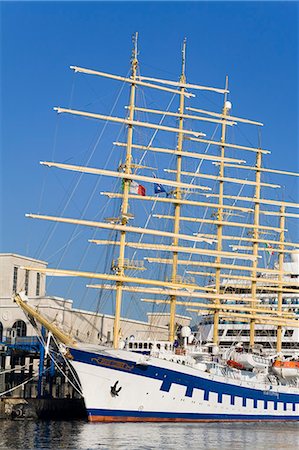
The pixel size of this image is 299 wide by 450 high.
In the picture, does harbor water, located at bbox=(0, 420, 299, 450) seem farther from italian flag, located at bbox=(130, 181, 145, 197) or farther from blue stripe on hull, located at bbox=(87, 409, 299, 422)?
italian flag, located at bbox=(130, 181, 145, 197)

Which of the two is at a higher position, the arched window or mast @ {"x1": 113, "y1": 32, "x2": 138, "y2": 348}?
mast @ {"x1": 113, "y1": 32, "x2": 138, "y2": 348}

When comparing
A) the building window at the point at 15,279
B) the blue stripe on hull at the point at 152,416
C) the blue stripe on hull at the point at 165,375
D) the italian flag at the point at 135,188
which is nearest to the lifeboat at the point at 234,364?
the blue stripe on hull at the point at 165,375

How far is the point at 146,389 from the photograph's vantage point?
155 feet

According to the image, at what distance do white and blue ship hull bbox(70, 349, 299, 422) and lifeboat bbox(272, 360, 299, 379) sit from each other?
7.34 meters

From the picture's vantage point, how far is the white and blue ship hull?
1826 inches

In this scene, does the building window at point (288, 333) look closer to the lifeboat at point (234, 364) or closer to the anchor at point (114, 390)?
the lifeboat at point (234, 364)

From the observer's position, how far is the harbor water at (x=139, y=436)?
36312mm

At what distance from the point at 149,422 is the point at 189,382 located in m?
3.65

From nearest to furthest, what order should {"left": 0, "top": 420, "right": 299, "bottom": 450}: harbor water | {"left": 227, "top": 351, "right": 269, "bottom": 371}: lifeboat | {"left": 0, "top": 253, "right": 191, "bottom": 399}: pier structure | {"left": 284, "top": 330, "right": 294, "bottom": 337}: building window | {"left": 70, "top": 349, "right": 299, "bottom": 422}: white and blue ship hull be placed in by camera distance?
{"left": 0, "top": 420, "right": 299, "bottom": 450}: harbor water
{"left": 70, "top": 349, "right": 299, "bottom": 422}: white and blue ship hull
{"left": 0, "top": 253, "right": 191, "bottom": 399}: pier structure
{"left": 227, "top": 351, "right": 269, "bottom": 371}: lifeboat
{"left": 284, "top": 330, "right": 294, "bottom": 337}: building window

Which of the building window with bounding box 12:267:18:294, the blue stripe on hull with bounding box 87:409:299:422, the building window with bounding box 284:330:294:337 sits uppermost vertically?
the building window with bounding box 12:267:18:294

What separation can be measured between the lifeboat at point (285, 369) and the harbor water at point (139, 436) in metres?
8.70

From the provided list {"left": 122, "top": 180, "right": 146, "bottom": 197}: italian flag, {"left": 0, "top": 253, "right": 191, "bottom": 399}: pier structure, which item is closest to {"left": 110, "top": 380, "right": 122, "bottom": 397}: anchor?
{"left": 0, "top": 253, "right": 191, "bottom": 399}: pier structure

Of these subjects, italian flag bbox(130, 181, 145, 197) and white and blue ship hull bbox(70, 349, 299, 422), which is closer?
white and blue ship hull bbox(70, 349, 299, 422)

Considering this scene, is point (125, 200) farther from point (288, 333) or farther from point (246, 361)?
point (288, 333)
